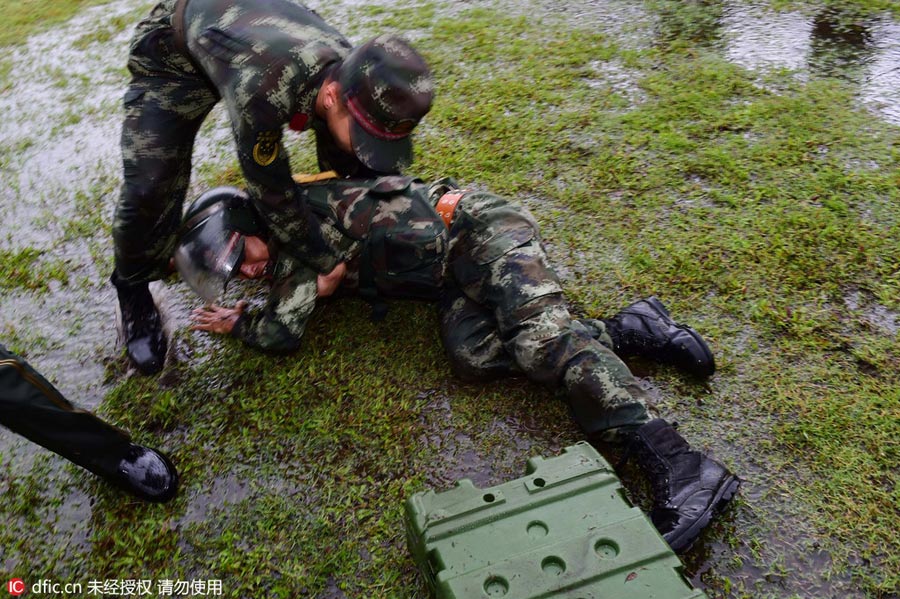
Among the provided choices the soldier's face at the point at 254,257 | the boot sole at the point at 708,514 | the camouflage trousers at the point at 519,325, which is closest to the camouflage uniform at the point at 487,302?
the camouflage trousers at the point at 519,325

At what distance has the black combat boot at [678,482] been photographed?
2.13 m

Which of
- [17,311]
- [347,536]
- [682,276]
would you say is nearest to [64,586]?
[347,536]

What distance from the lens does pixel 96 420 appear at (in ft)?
7.73

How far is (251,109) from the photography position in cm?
252

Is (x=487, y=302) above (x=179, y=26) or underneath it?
underneath

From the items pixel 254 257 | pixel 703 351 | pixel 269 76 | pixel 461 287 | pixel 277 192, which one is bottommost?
pixel 703 351

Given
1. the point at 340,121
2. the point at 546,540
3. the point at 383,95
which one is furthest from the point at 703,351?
the point at 340,121

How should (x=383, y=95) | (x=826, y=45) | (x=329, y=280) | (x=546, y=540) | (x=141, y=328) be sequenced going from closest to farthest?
(x=546, y=540)
(x=383, y=95)
(x=329, y=280)
(x=141, y=328)
(x=826, y=45)

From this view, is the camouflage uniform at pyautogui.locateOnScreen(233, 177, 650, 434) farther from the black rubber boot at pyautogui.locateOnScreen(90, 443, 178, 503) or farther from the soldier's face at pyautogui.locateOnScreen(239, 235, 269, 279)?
the black rubber boot at pyautogui.locateOnScreen(90, 443, 178, 503)

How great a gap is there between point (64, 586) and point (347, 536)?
3.32ft

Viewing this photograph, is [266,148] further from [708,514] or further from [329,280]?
[708,514]

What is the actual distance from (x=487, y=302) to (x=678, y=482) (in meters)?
1.04

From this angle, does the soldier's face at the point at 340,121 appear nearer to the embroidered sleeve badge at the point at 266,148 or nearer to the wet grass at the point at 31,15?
the embroidered sleeve badge at the point at 266,148

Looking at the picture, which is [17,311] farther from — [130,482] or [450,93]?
[450,93]
